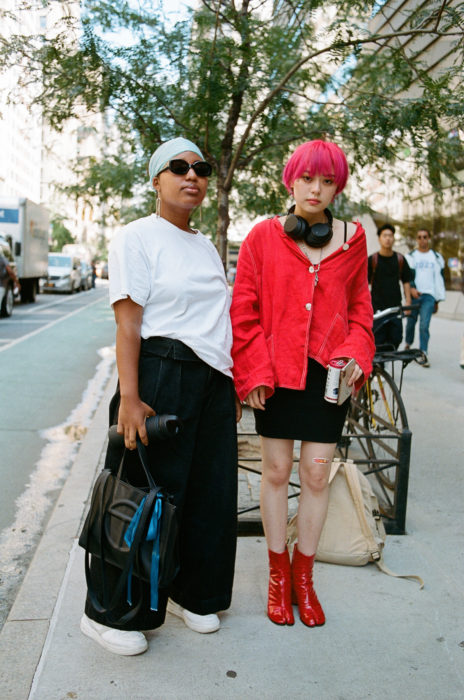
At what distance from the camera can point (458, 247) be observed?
20250 millimetres

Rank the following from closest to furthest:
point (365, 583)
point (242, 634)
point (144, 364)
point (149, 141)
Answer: point (144, 364)
point (242, 634)
point (365, 583)
point (149, 141)

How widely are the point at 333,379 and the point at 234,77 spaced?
13.2ft

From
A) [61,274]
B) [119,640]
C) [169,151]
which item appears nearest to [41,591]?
[119,640]

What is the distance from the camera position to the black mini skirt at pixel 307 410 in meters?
2.78

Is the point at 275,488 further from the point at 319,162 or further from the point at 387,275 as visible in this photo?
the point at 387,275

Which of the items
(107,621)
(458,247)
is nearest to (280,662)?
(107,621)

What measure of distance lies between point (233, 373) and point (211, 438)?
0.27m

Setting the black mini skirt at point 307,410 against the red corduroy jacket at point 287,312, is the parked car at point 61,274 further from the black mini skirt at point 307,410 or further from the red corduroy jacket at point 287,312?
the black mini skirt at point 307,410

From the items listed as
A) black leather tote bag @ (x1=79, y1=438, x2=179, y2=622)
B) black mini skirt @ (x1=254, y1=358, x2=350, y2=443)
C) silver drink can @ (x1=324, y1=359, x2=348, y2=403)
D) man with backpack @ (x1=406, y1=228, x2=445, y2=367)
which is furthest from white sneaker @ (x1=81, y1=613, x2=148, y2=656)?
→ man with backpack @ (x1=406, y1=228, x2=445, y2=367)

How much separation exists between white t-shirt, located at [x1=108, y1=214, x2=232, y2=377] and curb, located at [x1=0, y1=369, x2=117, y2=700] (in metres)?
1.27

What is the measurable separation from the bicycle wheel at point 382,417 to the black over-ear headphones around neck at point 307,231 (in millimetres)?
1430

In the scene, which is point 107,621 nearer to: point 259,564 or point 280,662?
point 280,662

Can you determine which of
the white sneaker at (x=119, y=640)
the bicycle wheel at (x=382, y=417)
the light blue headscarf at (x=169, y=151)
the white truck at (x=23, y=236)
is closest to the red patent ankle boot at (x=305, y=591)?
the white sneaker at (x=119, y=640)

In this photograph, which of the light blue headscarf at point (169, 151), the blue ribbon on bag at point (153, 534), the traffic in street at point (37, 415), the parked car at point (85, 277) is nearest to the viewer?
the blue ribbon on bag at point (153, 534)
